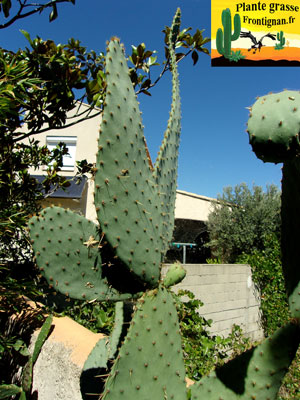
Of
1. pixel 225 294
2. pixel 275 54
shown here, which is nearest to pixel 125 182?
pixel 225 294

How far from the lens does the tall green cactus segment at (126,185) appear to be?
1.34 m

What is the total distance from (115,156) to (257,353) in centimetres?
99

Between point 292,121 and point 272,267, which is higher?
point 292,121

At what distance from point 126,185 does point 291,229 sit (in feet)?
2.31

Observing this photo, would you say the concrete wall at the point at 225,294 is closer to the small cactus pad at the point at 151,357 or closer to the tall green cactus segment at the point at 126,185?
the small cactus pad at the point at 151,357

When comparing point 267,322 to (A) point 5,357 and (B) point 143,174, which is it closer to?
(A) point 5,357

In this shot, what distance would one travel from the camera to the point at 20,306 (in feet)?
9.41

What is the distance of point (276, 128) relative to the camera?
0.95m

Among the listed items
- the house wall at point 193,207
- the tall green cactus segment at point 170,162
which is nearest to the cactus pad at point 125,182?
the tall green cactus segment at point 170,162

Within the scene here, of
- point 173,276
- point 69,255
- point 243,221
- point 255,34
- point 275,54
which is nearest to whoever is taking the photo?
point 69,255

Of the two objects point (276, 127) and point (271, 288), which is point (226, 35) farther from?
point (276, 127)

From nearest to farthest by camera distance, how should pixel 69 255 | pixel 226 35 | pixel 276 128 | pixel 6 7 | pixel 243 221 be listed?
pixel 276 128
pixel 69 255
pixel 6 7
pixel 226 35
pixel 243 221

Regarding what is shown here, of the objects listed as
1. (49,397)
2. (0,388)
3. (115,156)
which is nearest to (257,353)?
(115,156)

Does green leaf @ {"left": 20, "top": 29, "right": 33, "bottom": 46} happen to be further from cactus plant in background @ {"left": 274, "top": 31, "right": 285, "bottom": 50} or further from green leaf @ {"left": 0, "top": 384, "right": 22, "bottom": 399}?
cactus plant in background @ {"left": 274, "top": 31, "right": 285, "bottom": 50}
